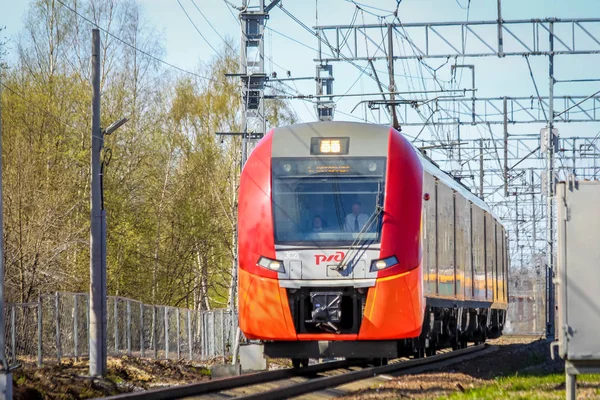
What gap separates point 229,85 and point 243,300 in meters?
36.3

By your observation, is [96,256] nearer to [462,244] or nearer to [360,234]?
[360,234]

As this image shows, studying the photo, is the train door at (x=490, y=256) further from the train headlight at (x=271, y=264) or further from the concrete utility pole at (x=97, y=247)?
the train headlight at (x=271, y=264)

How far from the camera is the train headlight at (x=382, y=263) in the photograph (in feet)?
50.0

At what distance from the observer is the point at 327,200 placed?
15.5m

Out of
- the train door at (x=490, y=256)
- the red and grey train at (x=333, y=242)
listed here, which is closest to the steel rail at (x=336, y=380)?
the red and grey train at (x=333, y=242)

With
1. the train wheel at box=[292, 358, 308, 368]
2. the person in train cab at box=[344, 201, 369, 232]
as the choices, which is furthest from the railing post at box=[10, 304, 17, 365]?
the person in train cab at box=[344, 201, 369, 232]

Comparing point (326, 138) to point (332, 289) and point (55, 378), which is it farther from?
point (55, 378)

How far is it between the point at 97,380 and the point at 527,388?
6.69 metres

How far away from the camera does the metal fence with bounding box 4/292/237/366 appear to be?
22781 mm

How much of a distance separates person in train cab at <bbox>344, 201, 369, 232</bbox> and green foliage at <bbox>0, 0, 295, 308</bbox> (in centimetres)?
1594

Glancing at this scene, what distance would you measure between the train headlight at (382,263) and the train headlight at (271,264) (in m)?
1.23

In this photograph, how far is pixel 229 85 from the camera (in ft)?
168

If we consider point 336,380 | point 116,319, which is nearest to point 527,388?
point 336,380

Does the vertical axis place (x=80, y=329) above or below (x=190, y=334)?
above
